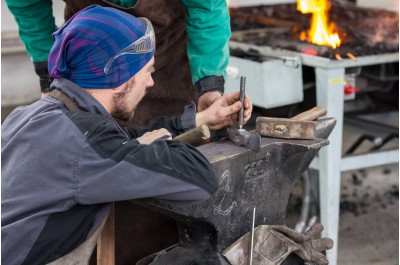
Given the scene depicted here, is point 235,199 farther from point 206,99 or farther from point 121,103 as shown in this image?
point 206,99

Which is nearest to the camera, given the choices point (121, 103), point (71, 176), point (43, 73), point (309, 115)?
point (71, 176)

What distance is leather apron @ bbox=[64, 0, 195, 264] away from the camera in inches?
140

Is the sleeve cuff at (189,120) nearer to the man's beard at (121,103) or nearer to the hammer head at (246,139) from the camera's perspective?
the hammer head at (246,139)

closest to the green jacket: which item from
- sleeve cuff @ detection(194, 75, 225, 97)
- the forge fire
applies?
sleeve cuff @ detection(194, 75, 225, 97)

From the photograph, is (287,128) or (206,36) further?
(206,36)

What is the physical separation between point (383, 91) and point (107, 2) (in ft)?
7.79

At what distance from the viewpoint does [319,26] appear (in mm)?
5059

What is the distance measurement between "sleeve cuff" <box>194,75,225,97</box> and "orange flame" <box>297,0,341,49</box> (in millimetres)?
1339

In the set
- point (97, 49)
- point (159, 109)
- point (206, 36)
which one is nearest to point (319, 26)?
point (159, 109)

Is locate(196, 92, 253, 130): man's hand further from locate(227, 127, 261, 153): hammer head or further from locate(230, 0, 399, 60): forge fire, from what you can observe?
locate(230, 0, 399, 60): forge fire

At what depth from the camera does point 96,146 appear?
7.75ft

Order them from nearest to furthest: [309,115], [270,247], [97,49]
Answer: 1. [97,49]
2. [270,247]
3. [309,115]

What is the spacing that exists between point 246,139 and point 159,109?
1.08 metres

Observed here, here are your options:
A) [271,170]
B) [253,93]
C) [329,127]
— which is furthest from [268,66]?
[271,170]
